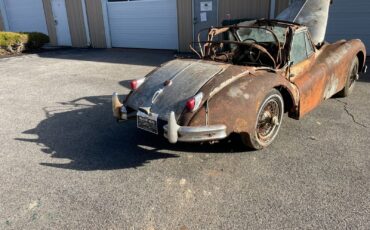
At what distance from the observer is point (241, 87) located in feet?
12.1

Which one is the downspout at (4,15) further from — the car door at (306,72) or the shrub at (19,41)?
the car door at (306,72)

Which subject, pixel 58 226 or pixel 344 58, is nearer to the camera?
pixel 58 226

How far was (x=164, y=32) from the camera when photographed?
12.9 metres

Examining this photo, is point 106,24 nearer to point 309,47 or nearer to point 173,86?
point 309,47

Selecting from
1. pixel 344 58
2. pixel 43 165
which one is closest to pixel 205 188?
pixel 43 165

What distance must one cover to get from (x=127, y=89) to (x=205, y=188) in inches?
178

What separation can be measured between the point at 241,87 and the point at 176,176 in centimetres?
129

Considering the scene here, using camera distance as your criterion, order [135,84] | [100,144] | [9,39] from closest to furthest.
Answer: [135,84], [100,144], [9,39]

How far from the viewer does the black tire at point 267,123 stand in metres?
3.80

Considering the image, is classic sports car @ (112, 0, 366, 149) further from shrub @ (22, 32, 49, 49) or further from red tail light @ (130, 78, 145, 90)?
shrub @ (22, 32, 49, 49)

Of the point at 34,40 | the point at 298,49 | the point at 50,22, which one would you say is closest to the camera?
the point at 298,49

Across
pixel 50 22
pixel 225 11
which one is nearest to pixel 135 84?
pixel 225 11

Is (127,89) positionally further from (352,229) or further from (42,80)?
(352,229)

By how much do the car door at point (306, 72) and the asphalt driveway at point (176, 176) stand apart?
17.7 inches
